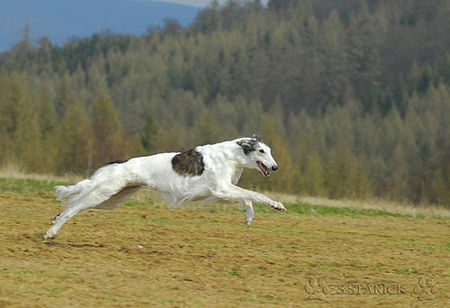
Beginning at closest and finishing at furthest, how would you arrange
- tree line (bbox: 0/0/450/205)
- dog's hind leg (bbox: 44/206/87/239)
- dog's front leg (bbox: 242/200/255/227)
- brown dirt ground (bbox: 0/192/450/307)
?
brown dirt ground (bbox: 0/192/450/307) < dog's front leg (bbox: 242/200/255/227) < dog's hind leg (bbox: 44/206/87/239) < tree line (bbox: 0/0/450/205)

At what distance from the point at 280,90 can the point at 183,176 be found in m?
144

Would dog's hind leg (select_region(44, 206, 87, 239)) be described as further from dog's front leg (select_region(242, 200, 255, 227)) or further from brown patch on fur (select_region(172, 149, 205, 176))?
dog's front leg (select_region(242, 200, 255, 227))

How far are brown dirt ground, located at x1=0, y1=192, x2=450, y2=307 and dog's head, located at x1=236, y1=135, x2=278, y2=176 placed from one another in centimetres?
133

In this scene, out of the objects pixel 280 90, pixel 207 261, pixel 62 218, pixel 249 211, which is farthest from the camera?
pixel 280 90

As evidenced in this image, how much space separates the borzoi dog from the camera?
10453mm

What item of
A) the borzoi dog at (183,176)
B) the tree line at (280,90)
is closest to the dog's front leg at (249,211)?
the borzoi dog at (183,176)

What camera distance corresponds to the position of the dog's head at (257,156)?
1046cm

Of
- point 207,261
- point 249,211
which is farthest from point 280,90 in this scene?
point 207,261

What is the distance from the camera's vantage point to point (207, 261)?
32.5 feet

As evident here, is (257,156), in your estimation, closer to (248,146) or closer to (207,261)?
(248,146)

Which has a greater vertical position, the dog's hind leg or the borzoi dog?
the borzoi dog

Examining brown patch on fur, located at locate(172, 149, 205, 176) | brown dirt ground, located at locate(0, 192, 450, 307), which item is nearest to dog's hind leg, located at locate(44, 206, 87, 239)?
brown dirt ground, located at locate(0, 192, 450, 307)

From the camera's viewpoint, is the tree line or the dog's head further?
the tree line

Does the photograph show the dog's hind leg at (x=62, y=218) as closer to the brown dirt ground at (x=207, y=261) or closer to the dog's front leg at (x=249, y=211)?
the brown dirt ground at (x=207, y=261)
